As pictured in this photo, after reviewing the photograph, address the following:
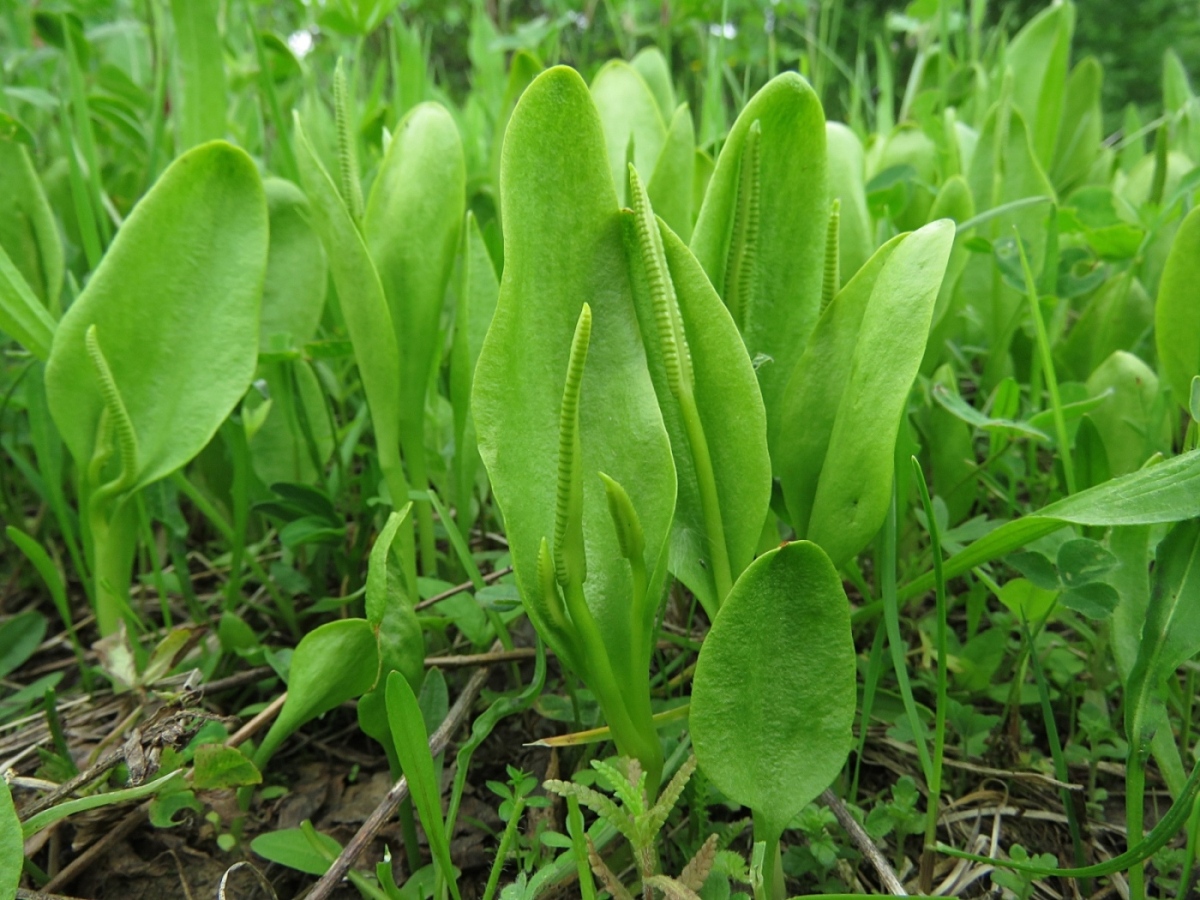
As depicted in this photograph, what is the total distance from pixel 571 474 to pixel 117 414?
0.44 m

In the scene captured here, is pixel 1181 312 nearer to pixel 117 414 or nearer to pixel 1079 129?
pixel 117 414

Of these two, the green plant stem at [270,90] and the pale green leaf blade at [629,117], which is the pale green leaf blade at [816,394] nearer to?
the pale green leaf blade at [629,117]

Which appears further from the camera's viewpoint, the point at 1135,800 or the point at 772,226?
the point at 772,226

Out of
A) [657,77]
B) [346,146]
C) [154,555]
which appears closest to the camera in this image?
[346,146]

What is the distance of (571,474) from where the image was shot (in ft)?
1.65

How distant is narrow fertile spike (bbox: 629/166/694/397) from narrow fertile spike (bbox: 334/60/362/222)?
0.34 metres

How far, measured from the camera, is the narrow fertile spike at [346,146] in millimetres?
749

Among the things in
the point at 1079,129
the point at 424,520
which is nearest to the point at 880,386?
the point at 424,520

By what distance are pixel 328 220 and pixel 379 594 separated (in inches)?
13.9

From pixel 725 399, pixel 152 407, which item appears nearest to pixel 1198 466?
pixel 725 399

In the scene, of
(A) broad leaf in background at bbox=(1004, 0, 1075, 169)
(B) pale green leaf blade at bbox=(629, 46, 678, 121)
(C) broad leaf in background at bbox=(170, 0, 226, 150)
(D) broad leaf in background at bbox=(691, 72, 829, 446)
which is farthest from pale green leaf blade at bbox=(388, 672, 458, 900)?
(A) broad leaf in background at bbox=(1004, 0, 1075, 169)

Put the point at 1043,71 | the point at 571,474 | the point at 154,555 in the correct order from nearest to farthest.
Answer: the point at 571,474, the point at 154,555, the point at 1043,71

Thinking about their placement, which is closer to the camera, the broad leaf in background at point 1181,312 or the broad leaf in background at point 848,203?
the broad leaf in background at point 1181,312

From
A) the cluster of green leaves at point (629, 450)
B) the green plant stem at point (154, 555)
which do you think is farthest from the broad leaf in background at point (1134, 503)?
the green plant stem at point (154, 555)
